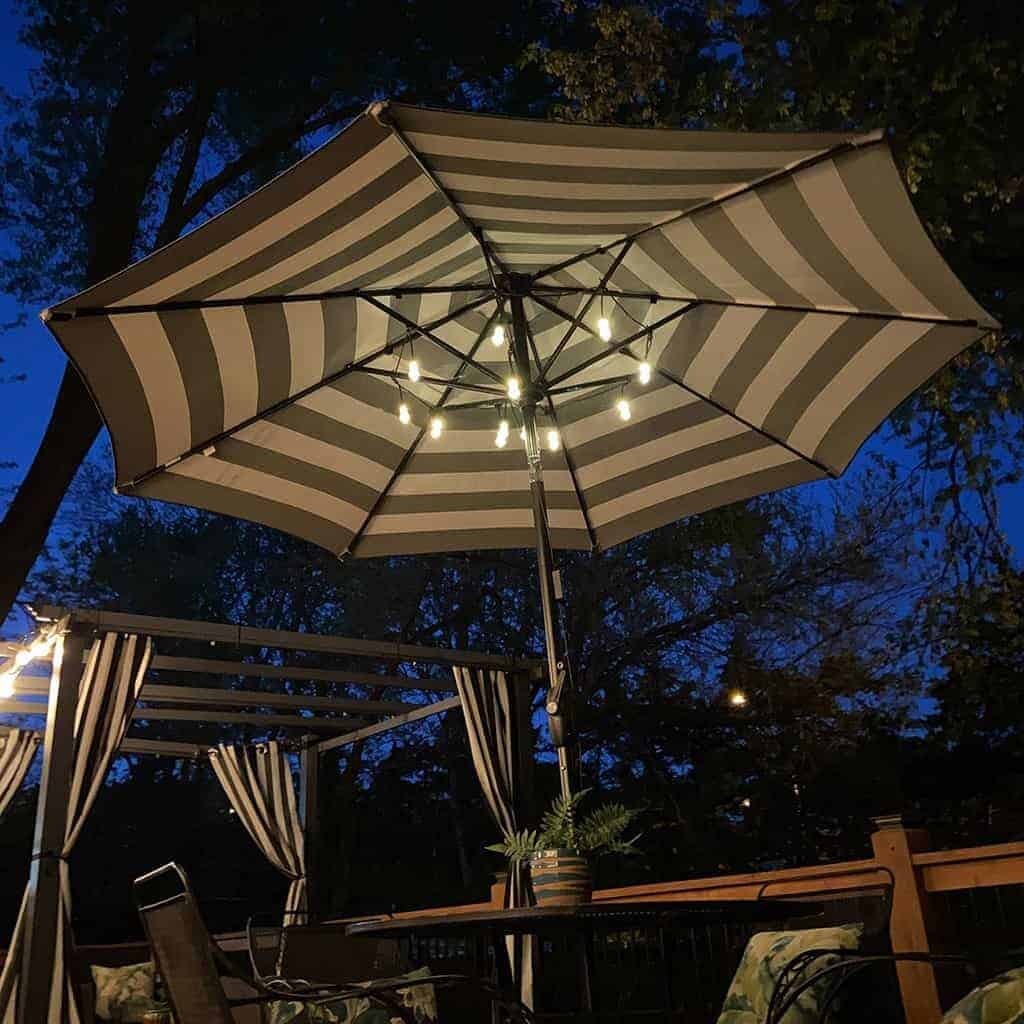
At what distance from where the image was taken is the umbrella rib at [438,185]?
2865 millimetres

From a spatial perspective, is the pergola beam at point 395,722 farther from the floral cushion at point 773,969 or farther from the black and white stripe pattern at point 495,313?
the floral cushion at point 773,969

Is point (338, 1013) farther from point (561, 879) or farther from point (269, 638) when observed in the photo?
point (269, 638)

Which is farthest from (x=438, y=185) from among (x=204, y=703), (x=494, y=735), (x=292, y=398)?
(x=204, y=703)

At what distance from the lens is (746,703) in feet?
39.0

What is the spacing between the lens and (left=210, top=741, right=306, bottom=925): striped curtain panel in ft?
27.9

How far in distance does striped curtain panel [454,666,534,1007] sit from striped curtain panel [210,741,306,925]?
7.86 feet

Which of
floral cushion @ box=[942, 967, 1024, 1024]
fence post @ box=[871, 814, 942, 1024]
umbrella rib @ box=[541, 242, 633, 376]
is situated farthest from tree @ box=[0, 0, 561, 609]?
floral cushion @ box=[942, 967, 1024, 1024]

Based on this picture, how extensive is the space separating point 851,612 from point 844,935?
1012cm

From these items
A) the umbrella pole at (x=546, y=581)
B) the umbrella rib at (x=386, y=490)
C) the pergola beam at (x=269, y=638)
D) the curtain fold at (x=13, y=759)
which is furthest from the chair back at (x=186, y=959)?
the curtain fold at (x=13, y=759)

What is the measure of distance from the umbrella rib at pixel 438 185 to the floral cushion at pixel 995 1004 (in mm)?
2453

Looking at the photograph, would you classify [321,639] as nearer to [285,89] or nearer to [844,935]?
[844,935]

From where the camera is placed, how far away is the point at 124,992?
7020 mm

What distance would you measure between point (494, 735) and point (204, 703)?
2.40m

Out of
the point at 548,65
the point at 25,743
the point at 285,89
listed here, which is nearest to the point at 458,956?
the point at 25,743
